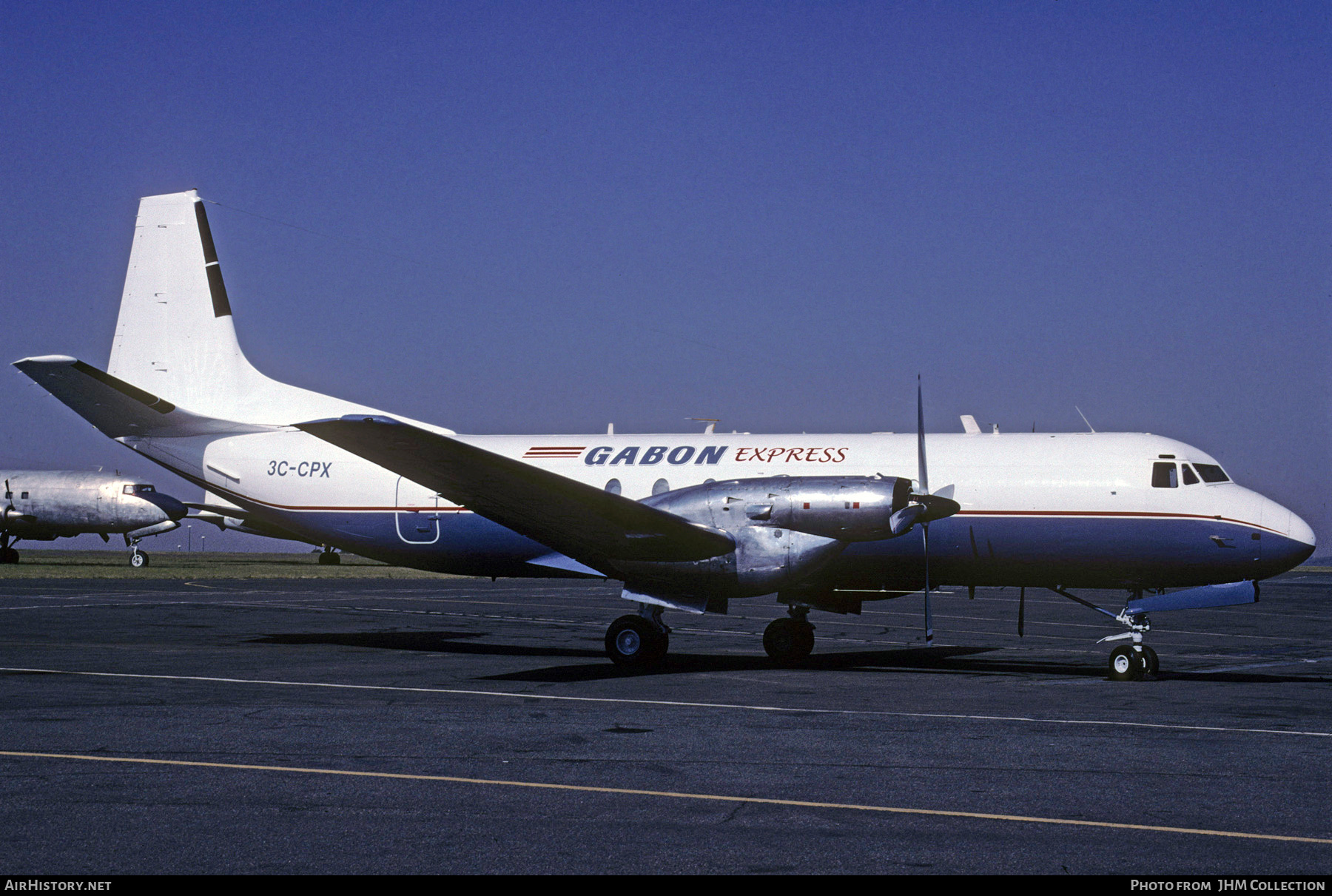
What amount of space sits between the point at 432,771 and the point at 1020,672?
10.7m

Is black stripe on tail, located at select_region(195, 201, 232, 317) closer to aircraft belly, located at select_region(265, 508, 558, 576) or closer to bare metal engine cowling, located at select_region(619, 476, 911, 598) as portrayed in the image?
aircraft belly, located at select_region(265, 508, 558, 576)

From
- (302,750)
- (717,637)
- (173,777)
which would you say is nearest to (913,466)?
(717,637)

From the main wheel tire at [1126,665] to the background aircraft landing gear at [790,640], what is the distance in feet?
14.9

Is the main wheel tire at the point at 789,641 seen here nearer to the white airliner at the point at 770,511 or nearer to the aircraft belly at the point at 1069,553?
the white airliner at the point at 770,511

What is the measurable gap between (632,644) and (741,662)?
2.06 metres

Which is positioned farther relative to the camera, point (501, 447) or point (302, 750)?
point (501, 447)

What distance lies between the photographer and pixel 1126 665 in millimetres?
16375

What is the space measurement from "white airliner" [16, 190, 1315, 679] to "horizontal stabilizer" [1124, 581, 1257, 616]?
0.11 feet

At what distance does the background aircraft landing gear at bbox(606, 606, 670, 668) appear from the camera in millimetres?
17406

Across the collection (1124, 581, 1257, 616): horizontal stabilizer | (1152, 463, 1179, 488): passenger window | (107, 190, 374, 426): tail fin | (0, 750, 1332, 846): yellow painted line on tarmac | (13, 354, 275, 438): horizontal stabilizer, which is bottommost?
(0, 750, 1332, 846): yellow painted line on tarmac

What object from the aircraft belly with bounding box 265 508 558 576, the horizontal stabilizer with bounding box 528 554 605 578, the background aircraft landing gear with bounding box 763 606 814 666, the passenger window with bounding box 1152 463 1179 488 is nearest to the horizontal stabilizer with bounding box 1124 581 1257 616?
the passenger window with bounding box 1152 463 1179 488

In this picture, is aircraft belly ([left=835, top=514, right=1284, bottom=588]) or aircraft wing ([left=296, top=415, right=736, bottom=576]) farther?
aircraft belly ([left=835, top=514, right=1284, bottom=588])

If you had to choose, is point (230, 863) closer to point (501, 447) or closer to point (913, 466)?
point (913, 466)

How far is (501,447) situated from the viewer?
2156 cm
